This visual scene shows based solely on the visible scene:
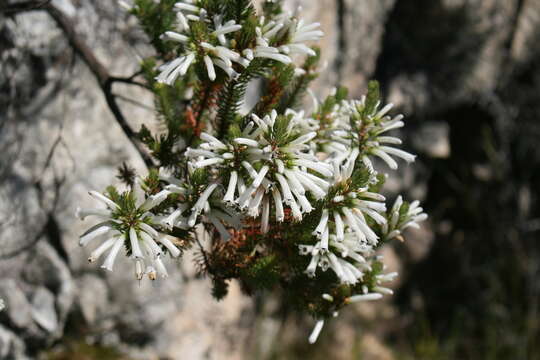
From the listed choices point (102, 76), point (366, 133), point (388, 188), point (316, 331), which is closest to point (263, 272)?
point (316, 331)

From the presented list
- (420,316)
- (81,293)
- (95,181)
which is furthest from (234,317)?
(420,316)

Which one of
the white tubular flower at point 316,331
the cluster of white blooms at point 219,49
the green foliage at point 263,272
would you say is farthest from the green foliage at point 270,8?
the white tubular flower at point 316,331

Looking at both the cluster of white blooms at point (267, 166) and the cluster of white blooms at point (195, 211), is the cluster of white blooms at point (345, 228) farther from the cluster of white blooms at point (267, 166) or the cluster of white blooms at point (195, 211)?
the cluster of white blooms at point (195, 211)

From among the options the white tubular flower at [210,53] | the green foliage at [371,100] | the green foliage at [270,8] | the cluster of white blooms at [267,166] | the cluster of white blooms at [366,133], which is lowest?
the cluster of white blooms at [267,166]

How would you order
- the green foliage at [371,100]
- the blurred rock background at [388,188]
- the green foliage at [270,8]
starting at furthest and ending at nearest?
the blurred rock background at [388,188] < the green foliage at [270,8] < the green foliage at [371,100]

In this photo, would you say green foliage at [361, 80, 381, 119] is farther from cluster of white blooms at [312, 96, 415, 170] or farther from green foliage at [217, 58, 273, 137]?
green foliage at [217, 58, 273, 137]

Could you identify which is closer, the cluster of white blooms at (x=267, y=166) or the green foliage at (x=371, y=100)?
the cluster of white blooms at (x=267, y=166)

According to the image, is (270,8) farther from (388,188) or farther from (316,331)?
(388,188)

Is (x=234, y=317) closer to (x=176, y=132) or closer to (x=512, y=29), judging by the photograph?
(x=176, y=132)
